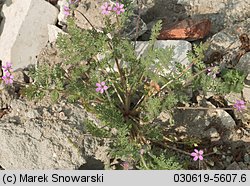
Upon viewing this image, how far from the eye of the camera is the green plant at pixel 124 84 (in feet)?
Result: 14.7

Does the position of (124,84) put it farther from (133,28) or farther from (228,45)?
(228,45)

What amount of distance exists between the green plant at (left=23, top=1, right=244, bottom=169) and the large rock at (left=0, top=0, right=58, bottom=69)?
664 millimetres

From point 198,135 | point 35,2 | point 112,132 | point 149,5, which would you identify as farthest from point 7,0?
point 198,135

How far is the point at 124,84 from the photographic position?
4.80m

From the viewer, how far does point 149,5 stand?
19.2 ft

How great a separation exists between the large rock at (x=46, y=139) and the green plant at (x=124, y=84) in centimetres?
20

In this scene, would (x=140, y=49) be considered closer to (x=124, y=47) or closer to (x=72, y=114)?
(x=124, y=47)

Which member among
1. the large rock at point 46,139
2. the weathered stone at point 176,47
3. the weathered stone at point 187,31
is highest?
the weathered stone at point 187,31

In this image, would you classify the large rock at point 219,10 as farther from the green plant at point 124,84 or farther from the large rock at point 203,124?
the large rock at point 203,124

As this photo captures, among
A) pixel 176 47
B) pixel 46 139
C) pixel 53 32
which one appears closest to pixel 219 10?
pixel 176 47

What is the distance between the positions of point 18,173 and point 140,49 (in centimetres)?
187

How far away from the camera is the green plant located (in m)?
4.48

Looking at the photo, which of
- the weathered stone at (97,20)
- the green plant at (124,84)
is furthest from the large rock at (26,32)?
the green plant at (124,84)

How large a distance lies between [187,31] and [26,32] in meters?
1.88
